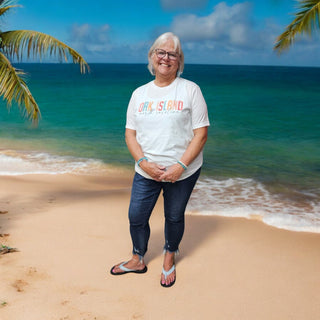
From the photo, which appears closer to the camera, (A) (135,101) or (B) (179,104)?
(B) (179,104)

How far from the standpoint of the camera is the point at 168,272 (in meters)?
3.40

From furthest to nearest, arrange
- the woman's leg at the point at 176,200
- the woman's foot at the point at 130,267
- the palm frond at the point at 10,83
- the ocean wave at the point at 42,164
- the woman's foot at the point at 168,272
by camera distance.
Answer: the ocean wave at the point at 42,164
the palm frond at the point at 10,83
the woman's foot at the point at 130,267
the woman's foot at the point at 168,272
the woman's leg at the point at 176,200

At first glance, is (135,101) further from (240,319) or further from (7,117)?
(7,117)

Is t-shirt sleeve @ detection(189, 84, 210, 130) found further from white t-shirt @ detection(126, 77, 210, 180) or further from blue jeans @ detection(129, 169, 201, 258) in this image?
blue jeans @ detection(129, 169, 201, 258)

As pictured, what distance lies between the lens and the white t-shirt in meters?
2.91

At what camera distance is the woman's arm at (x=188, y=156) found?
295cm

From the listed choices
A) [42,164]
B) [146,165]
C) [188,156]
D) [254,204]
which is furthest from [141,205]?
[42,164]

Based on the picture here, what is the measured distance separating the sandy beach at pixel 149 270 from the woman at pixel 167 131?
0.69 metres

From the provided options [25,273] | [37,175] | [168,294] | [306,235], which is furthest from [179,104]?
[37,175]

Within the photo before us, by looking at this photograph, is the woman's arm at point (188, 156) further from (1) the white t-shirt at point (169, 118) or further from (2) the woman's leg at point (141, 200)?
(2) the woman's leg at point (141, 200)

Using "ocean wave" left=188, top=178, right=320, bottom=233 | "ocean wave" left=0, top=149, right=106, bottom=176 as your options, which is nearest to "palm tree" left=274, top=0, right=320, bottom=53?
"ocean wave" left=188, top=178, right=320, bottom=233

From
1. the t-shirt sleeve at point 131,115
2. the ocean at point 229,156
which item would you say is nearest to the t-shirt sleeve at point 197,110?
the t-shirt sleeve at point 131,115

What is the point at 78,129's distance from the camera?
56.1ft

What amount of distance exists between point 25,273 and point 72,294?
55 centimetres
